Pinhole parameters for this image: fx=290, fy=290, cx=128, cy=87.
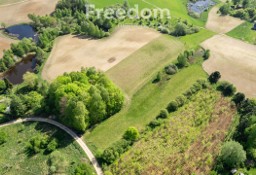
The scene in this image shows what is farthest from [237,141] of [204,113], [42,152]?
[42,152]

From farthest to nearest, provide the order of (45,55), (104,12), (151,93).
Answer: (104,12), (45,55), (151,93)

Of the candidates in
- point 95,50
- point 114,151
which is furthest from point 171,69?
point 114,151

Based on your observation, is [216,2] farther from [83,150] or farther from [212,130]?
[83,150]

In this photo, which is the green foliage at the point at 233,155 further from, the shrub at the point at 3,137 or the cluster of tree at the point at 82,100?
the shrub at the point at 3,137

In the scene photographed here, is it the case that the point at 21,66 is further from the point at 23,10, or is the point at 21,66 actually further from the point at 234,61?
the point at 234,61

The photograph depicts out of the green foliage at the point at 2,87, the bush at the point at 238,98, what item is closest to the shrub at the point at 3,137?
the green foliage at the point at 2,87

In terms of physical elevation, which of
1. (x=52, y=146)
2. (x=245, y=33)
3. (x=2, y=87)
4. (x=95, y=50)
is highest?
(x=95, y=50)

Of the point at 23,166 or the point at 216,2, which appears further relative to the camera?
the point at 216,2
